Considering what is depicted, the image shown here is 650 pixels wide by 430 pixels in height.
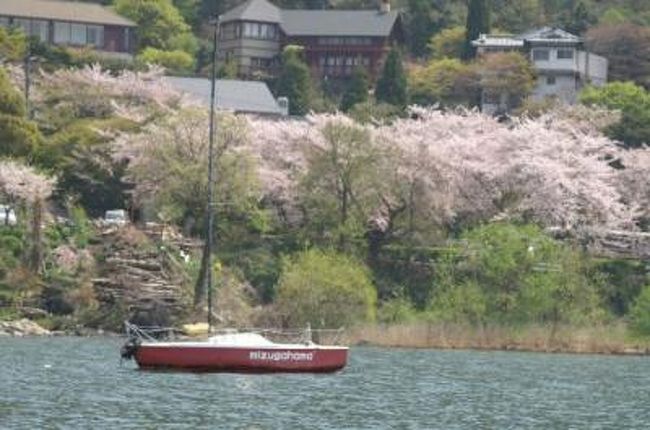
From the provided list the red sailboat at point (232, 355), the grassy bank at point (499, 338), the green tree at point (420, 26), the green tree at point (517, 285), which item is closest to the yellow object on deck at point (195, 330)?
the red sailboat at point (232, 355)

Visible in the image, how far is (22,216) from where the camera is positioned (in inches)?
3455

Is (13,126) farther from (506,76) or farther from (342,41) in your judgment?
(342,41)

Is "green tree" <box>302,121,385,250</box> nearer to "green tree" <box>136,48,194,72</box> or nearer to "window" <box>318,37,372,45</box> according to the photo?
"green tree" <box>136,48,194,72</box>

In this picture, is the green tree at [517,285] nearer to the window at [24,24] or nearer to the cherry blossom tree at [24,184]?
the cherry blossom tree at [24,184]

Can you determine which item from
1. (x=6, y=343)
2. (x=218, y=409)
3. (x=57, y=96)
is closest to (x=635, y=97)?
(x=57, y=96)

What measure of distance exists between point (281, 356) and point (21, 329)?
20.6 metres

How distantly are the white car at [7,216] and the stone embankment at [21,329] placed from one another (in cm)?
918

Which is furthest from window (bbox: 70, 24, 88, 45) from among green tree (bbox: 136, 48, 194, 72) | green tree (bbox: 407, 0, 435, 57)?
green tree (bbox: 407, 0, 435, 57)

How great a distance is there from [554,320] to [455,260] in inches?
296

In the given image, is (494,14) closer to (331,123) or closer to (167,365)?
(331,123)

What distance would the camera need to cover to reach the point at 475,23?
134 metres

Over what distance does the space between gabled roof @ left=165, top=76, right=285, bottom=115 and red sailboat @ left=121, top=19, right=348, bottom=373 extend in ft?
186

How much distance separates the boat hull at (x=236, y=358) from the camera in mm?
57656

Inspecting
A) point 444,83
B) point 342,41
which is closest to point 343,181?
point 444,83
